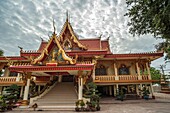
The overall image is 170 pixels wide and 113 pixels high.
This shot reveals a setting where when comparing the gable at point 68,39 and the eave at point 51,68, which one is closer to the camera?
the eave at point 51,68

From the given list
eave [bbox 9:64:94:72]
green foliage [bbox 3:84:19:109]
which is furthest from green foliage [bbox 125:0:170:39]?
green foliage [bbox 3:84:19:109]

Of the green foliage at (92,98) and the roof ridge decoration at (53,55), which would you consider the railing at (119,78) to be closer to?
the green foliage at (92,98)

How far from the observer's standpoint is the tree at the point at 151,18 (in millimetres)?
5247

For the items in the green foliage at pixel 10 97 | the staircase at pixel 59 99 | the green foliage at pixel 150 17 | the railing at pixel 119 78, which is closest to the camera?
the green foliage at pixel 150 17

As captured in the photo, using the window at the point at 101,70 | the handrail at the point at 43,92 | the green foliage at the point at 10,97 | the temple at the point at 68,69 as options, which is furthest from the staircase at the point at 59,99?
the window at the point at 101,70

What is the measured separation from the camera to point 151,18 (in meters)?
6.16

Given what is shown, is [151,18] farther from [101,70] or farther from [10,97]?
[10,97]

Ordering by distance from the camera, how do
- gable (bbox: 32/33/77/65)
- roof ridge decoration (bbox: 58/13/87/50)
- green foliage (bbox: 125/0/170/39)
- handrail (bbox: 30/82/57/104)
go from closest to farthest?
green foliage (bbox: 125/0/170/39) < gable (bbox: 32/33/77/65) < handrail (bbox: 30/82/57/104) < roof ridge decoration (bbox: 58/13/87/50)

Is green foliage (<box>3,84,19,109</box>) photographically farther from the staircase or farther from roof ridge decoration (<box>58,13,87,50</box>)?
roof ridge decoration (<box>58,13,87,50</box>)

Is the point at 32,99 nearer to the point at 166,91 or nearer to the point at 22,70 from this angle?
the point at 22,70

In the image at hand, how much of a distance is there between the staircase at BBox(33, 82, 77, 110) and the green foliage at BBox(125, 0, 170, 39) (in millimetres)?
6060

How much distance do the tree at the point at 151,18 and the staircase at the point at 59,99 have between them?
6048 mm

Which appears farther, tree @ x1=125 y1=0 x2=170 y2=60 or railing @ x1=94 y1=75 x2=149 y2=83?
railing @ x1=94 y1=75 x2=149 y2=83

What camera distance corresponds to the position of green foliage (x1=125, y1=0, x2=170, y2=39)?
5238mm
